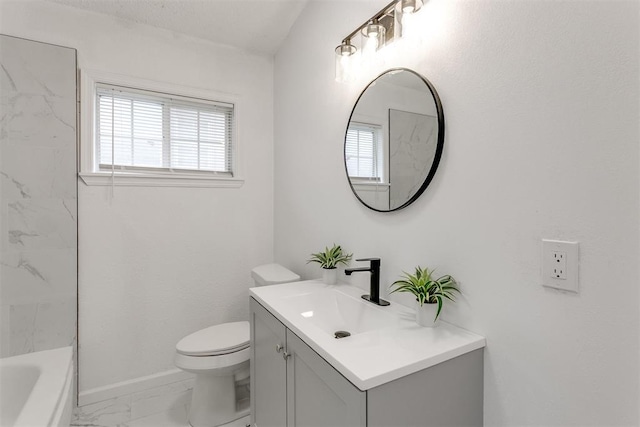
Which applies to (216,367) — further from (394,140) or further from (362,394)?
(394,140)

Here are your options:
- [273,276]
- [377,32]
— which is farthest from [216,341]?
[377,32]

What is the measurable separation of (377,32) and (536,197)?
3.02 ft

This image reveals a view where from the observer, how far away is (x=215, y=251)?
7.63 feet

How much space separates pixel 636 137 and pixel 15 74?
8.70 ft

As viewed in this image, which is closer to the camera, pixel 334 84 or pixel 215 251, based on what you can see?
pixel 334 84

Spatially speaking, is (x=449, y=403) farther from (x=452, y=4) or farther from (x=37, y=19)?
(x=37, y=19)

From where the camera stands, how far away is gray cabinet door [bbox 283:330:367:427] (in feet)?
2.62

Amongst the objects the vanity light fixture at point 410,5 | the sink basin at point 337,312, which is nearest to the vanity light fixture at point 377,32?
the vanity light fixture at point 410,5

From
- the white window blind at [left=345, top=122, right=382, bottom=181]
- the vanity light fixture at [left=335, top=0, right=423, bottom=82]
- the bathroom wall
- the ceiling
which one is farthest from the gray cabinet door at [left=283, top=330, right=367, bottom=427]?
the ceiling

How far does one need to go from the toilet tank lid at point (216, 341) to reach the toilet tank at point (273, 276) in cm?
33

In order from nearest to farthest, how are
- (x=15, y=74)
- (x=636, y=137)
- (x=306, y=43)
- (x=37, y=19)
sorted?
(x=636, y=137) < (x=15, y=74) < (x=37, y=19) < (x=306, y=43)

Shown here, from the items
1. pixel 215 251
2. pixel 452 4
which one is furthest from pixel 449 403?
pixel 215 251

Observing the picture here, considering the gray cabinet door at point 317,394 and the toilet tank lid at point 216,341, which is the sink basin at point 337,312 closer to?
the gray cabinet door at point 317,394

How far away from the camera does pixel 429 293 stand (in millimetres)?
1051
